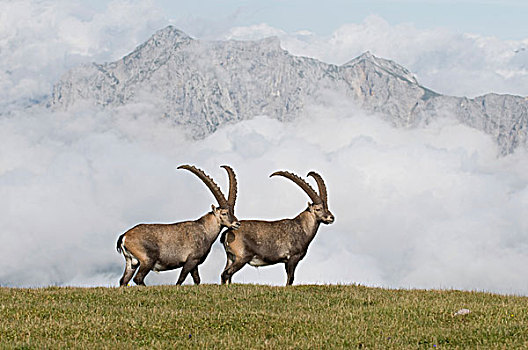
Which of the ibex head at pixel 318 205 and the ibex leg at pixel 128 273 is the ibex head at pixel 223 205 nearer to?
the ibex head at pixel 318 205

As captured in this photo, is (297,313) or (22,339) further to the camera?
(297,313)

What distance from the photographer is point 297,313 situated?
16.7 m

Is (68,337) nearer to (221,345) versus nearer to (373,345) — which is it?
(221,345)

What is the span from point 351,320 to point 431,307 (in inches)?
96.4

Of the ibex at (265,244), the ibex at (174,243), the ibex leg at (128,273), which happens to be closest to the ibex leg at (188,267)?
the ibex at (174,243)

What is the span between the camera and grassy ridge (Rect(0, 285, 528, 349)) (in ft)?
44.6

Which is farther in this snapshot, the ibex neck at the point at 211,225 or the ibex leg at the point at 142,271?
the ibex neck at the point at 211,225

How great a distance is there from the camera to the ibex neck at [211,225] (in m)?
25.3

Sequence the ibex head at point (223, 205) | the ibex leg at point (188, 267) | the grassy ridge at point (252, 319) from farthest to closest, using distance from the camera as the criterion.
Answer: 1. the ibex head at point (223, 205)
2. the ibex leg at point (188, 267)
3. the grassy ridge at point (252, 319)

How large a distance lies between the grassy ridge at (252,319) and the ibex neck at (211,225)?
16.0ft

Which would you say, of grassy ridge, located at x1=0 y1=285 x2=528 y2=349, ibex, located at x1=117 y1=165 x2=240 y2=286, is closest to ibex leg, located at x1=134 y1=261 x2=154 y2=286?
ibex, located at x1=117 y1=165 x2=240 y2=286

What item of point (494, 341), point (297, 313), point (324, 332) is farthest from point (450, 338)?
point (297, 313)

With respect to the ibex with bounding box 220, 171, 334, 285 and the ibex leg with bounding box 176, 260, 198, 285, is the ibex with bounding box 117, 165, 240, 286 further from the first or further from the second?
the ibex with bounding box 220, 171, 334, 285

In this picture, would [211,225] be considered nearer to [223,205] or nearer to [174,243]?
[223,205]
